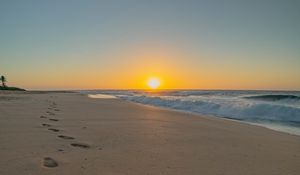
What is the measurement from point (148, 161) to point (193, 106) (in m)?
13.7

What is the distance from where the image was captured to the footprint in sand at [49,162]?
3012mm

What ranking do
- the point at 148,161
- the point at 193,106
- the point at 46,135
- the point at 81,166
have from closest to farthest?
the point at 81,166 → the point at 148,161 → the point at 46,135 → the point at 193,106

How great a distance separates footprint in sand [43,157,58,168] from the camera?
9.88 ft

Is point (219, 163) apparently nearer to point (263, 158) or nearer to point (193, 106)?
point (263, 158)

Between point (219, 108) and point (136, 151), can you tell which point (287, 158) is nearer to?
point (136, 151)

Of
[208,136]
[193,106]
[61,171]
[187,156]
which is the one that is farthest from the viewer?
[193,106]

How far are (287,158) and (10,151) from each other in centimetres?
360

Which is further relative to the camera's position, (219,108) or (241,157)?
(219,108)

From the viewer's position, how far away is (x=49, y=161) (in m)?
3.16

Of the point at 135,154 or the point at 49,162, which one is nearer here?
the point at 49,162

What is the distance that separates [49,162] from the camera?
312cm

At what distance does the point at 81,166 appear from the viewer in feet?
9.96

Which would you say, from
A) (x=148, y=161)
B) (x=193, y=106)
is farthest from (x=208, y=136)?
(x=193, y=106)

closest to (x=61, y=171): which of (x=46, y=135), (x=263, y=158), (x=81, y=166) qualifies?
(x=81, y=166)
